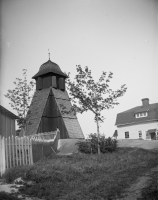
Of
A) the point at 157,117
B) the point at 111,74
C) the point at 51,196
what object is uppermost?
the point at 111,74

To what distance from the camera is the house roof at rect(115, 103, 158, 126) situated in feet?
121

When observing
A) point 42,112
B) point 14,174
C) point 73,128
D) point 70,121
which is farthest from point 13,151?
point 70,121

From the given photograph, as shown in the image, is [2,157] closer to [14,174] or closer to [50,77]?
[14,174]

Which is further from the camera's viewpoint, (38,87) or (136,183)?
(38,87)

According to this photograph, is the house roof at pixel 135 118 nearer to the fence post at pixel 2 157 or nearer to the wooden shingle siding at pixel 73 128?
the wooden shingle siding at pixel 73 128

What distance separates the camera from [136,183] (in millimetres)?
7172

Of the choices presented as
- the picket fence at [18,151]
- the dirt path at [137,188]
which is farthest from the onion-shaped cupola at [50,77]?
the dirt path at [137,188]

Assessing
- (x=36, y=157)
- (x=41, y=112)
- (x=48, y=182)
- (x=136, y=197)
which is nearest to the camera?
(x=136, y=197)

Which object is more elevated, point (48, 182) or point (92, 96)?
point (92, 96)

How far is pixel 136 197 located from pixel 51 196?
2.33 m

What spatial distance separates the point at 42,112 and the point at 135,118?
16.9m

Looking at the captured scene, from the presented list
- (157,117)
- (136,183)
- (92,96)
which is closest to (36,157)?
(92,96)

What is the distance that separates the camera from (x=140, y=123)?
125 feet

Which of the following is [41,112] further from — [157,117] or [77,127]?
[157,117]
